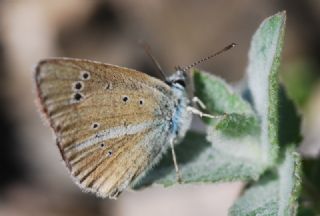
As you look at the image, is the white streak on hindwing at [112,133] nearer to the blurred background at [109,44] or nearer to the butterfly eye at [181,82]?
the butterfly eye at [181,82]

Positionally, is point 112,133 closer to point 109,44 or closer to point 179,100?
point 179,100

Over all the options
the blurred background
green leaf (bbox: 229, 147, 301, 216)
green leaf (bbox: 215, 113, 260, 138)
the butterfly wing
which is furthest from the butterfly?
the blurred background

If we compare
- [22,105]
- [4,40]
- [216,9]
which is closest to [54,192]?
[22,105]

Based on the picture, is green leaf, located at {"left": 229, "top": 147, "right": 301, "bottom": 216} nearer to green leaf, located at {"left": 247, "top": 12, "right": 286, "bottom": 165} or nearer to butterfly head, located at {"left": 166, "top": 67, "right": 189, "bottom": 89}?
green leaf, located at {"left": 247, "top": 12, "right": 286, "bottom": 165}

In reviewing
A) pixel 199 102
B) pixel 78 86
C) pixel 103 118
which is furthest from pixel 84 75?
pixel 199 102

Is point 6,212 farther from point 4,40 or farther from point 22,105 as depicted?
point 4,40

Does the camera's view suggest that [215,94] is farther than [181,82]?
No
